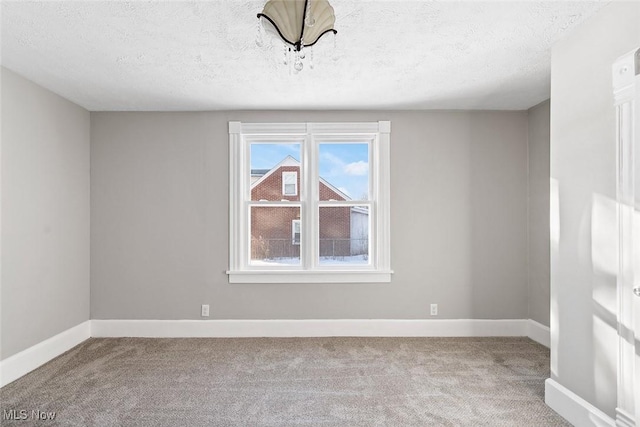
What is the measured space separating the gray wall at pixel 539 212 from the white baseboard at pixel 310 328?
336 mm

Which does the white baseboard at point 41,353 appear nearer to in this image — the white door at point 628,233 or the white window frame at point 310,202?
the white window frame at point 310,202

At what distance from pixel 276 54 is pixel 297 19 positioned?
31.6 inches

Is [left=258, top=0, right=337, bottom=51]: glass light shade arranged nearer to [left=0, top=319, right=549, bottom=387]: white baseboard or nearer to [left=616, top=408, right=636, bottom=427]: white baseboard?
[left=616, top=408, right=636, bottom=427]: white baseboard

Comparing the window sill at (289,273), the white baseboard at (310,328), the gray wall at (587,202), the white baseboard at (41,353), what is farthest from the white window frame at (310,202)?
the gray wall at (587,202)

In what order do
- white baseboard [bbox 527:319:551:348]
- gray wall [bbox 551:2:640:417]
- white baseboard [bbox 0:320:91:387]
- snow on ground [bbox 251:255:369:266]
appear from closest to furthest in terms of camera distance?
gray wall [bbox 551:2:640:417], white baseboard [bbox 0:320:91:387], white baseboard [bbox 527:319:551:348], snow on ground [bbox 251:255:369:266]

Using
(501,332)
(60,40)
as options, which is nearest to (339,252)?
(501,332)

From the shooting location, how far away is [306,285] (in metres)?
4.08

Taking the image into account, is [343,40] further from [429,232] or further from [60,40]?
[429,232]

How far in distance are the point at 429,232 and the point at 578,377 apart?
199 centimetres

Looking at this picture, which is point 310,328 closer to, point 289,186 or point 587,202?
point 289,186

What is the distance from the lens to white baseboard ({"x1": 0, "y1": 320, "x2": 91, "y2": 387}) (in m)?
2.89

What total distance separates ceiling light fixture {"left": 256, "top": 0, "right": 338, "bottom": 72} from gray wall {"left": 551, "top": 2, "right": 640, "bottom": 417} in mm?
1571

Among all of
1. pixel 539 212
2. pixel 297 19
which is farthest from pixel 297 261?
pixel 297 19

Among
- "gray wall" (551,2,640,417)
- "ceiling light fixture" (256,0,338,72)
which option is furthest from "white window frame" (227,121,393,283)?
"ceiling light fixture" (256,0,338,72)
